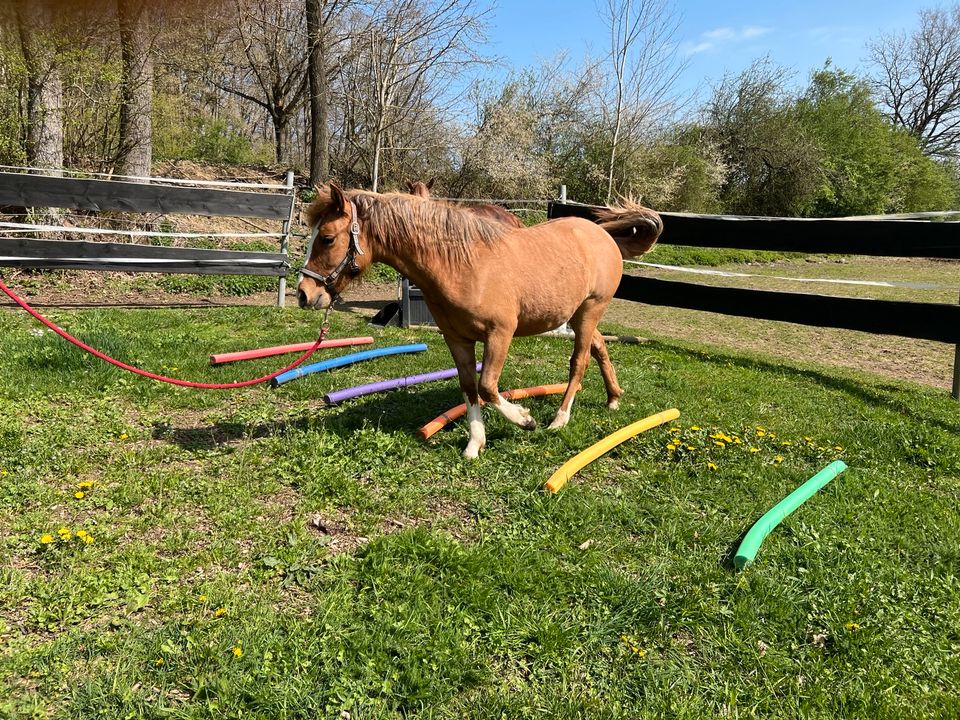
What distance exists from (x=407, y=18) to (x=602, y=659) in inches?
721

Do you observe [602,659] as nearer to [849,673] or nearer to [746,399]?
[849,673]

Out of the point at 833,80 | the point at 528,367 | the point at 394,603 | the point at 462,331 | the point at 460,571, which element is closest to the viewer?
the point at 394,603

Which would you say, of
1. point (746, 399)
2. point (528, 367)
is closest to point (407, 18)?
point (528, 367)

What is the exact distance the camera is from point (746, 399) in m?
5.87

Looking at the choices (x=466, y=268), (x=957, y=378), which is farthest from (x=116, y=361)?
(x=957, y=378)

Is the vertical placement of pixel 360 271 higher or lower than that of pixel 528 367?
higher

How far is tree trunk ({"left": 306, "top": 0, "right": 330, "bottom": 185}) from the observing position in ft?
51.0

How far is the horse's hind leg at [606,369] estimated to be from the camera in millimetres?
5449

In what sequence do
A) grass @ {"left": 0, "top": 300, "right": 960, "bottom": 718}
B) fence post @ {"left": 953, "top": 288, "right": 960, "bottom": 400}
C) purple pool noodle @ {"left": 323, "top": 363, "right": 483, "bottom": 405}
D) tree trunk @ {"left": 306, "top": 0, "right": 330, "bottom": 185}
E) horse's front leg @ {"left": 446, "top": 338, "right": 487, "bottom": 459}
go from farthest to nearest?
1. tree trunk @ {"left": 306, "top": 0, "right": 330, "bottom": 185}
2. fence post @ {"left": 953, "top": 288, "right": 960, "bottom": 400}
3. purple pool noodle @ {"left": 323, "top": 363, "right": 483, "bottom": 405}
4. horse's front leg @ {"left": 446, "top": 338, "right": 487, "bottom": 459}
5. grass @ {"left": 0, "top": 300, "right": 960, "bottom": 718}

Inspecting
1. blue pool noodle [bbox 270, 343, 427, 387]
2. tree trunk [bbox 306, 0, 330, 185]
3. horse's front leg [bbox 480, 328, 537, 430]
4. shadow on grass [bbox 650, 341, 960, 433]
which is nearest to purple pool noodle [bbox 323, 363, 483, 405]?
blue pool noodle [bbox 270, 343, 427, 387]

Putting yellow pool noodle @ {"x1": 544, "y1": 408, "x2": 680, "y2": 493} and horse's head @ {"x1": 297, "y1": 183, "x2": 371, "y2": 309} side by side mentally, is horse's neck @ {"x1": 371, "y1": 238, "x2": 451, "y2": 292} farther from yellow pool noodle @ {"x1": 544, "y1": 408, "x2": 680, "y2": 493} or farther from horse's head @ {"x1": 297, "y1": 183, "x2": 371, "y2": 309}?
yellow pool noodle @ {"x1": 544, "y1": 408, "x2": 680, "y2": 493}

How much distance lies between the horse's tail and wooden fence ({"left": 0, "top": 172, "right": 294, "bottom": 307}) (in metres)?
6.10

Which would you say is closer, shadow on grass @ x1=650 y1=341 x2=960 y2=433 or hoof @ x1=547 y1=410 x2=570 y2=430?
hoof @ x1=547 y1=410 x2=570 y2=430

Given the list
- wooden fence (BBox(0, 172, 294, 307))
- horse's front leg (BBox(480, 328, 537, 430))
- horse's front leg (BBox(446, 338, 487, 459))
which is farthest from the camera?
wooden fence (BBox(0, 172, 294, 307))
